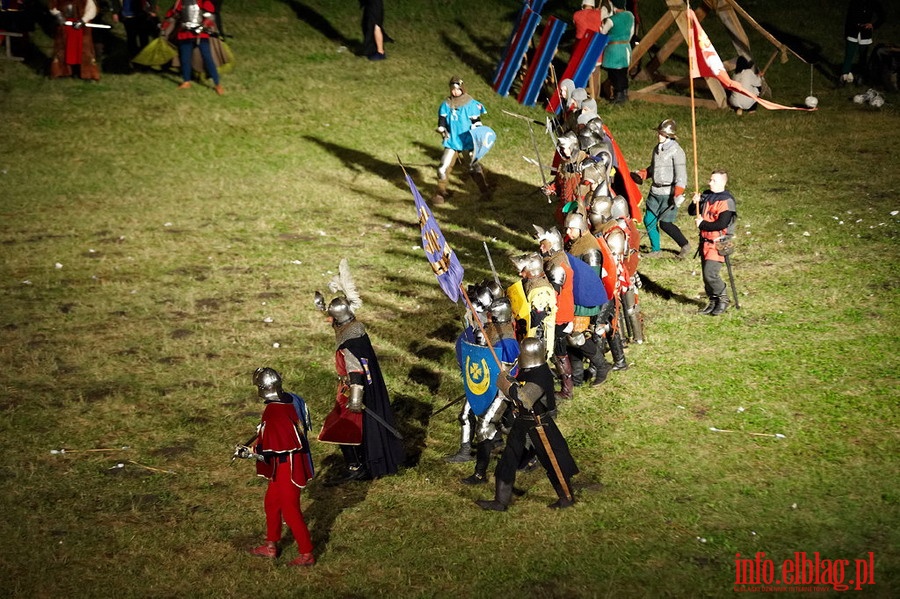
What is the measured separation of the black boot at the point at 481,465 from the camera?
31.6 ft

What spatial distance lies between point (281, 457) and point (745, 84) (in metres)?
16.1

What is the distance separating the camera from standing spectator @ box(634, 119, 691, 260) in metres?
14.5

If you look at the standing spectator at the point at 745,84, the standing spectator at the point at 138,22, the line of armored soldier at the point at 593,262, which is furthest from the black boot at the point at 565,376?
the standing spectator at the point at 138,22

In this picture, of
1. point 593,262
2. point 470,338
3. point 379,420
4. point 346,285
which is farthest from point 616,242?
point 379,420

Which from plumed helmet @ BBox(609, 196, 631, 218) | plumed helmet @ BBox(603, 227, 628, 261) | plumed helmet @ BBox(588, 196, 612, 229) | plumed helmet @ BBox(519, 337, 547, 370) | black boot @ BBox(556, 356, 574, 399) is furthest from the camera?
plumed helmet @ BBox(609, 196, 631, 218)

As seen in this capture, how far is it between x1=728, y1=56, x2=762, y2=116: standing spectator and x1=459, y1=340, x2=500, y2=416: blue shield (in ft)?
46.1

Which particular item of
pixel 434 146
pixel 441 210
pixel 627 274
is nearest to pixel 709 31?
pixel 434 146

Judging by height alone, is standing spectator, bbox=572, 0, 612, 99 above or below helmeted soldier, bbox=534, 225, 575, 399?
above

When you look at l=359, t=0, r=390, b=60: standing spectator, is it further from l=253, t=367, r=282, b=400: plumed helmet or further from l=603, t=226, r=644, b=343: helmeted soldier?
l=253, t=367, r=282, b=400: plumed helmet

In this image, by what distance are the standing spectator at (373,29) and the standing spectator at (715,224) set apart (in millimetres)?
12210

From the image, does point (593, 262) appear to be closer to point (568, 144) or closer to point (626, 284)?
point (626, 284)

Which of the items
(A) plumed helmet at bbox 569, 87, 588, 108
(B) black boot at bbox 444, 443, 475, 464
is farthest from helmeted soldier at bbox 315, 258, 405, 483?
(A) plumed helmet at bbox 569, 87, 588, 108

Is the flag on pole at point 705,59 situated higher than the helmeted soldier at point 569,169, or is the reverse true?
the flag on pole at point 705,59

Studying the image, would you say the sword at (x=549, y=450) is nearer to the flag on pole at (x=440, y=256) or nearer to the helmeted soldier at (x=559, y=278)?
the flag on pole at (x=440, y=256)
